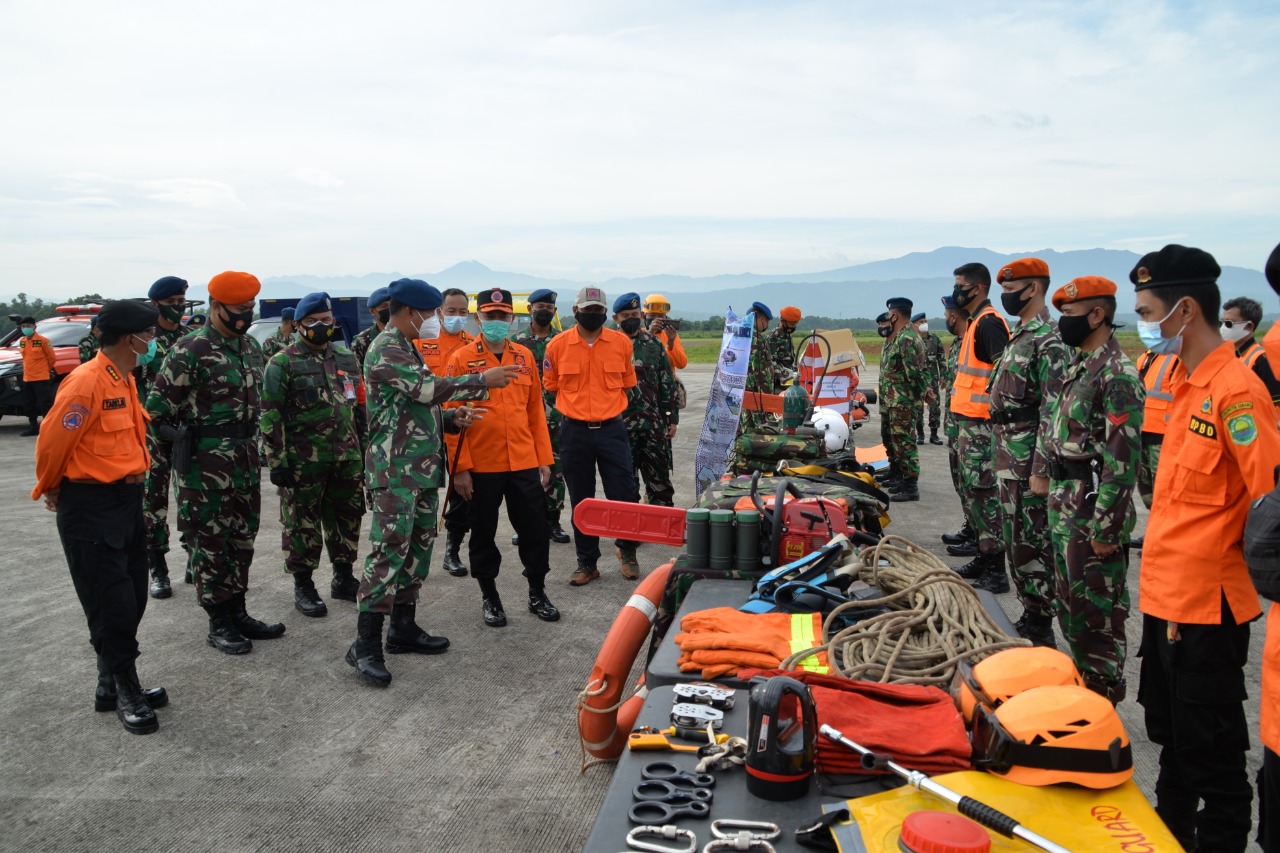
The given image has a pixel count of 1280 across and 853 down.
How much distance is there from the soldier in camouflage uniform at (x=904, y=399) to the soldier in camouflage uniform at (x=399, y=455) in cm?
555

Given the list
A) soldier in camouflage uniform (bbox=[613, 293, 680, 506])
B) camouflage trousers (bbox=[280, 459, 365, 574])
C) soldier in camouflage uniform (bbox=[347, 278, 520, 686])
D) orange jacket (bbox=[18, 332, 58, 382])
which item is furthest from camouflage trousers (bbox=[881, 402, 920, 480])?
orange jacket (bbox=[18, 332, 58, 382])

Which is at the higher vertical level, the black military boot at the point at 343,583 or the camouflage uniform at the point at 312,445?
the camouflage uniform at the point at 312,445

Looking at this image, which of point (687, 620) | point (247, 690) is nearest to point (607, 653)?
point (687, 620)

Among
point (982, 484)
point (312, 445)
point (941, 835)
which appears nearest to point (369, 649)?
point (312, 445)

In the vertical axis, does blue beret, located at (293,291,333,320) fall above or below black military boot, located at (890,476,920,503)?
above

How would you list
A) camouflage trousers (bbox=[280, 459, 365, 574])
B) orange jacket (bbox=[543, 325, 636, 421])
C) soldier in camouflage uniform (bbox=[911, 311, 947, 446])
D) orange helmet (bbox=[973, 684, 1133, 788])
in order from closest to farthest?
orange helmet (bbox=[973, 684, 1133, 788]), camouflage trousers (bbox=[280, 459, 365, 574]), orange jacket (bbox=[543, 325, 636, 421]), soldier in camouflage uniform (bbox=[911, 311, 947, 446])

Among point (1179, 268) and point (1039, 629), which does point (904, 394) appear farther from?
point (1179, 268)

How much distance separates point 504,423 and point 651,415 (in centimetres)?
232

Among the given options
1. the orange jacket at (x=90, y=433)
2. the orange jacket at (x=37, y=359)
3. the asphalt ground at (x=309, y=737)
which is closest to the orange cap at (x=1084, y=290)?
the asphalt ground at (x=309, y=737)

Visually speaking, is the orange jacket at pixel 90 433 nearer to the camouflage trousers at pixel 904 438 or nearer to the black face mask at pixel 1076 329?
the black face mask at pixel 1076 329

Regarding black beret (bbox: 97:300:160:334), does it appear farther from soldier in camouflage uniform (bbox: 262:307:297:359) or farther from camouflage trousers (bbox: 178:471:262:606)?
soldier in camouflage uniform (bbox: 262:307:297:359)

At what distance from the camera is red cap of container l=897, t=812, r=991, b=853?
1583mm

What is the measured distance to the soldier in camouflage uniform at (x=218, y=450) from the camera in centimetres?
481

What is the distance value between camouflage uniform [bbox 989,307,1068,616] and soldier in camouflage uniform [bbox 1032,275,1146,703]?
2.57 ft
